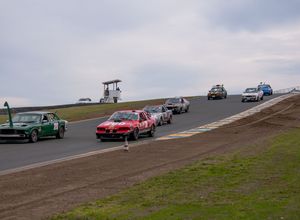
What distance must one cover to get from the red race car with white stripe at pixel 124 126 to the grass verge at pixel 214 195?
10553mm

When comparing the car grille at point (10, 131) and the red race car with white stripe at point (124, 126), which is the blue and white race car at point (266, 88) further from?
the car grille at point (10, 131)

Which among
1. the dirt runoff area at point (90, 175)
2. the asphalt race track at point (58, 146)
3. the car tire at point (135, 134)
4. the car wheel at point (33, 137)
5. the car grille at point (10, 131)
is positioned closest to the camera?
the dirt runoff area at point (90, 175)

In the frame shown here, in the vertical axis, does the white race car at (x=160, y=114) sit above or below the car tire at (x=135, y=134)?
above

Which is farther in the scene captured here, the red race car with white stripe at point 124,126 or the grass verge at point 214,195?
the red race car with white stripe at point 124,126

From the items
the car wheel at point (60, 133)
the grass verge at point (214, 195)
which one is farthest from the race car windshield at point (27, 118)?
the grass verge at point (214, 195)

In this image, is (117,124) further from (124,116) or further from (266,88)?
(266,88)

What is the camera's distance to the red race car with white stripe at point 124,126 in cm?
2577

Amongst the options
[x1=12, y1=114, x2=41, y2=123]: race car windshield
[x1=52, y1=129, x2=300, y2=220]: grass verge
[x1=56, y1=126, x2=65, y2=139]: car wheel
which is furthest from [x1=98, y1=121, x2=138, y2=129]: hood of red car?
[x1=52, y1=129, x2=300, y2=220]: grass verge

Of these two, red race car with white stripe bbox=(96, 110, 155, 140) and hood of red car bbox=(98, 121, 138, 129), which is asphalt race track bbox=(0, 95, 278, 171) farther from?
hood of red car bbox=(98, 121, 138, 129)

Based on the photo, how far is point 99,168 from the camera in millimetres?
15523

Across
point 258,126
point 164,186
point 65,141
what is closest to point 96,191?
point 164,186

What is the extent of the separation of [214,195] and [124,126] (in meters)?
15.6

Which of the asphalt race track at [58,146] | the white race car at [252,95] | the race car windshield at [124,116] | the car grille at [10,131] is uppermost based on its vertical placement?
the white race car at [252,95]

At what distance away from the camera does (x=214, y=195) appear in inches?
412
